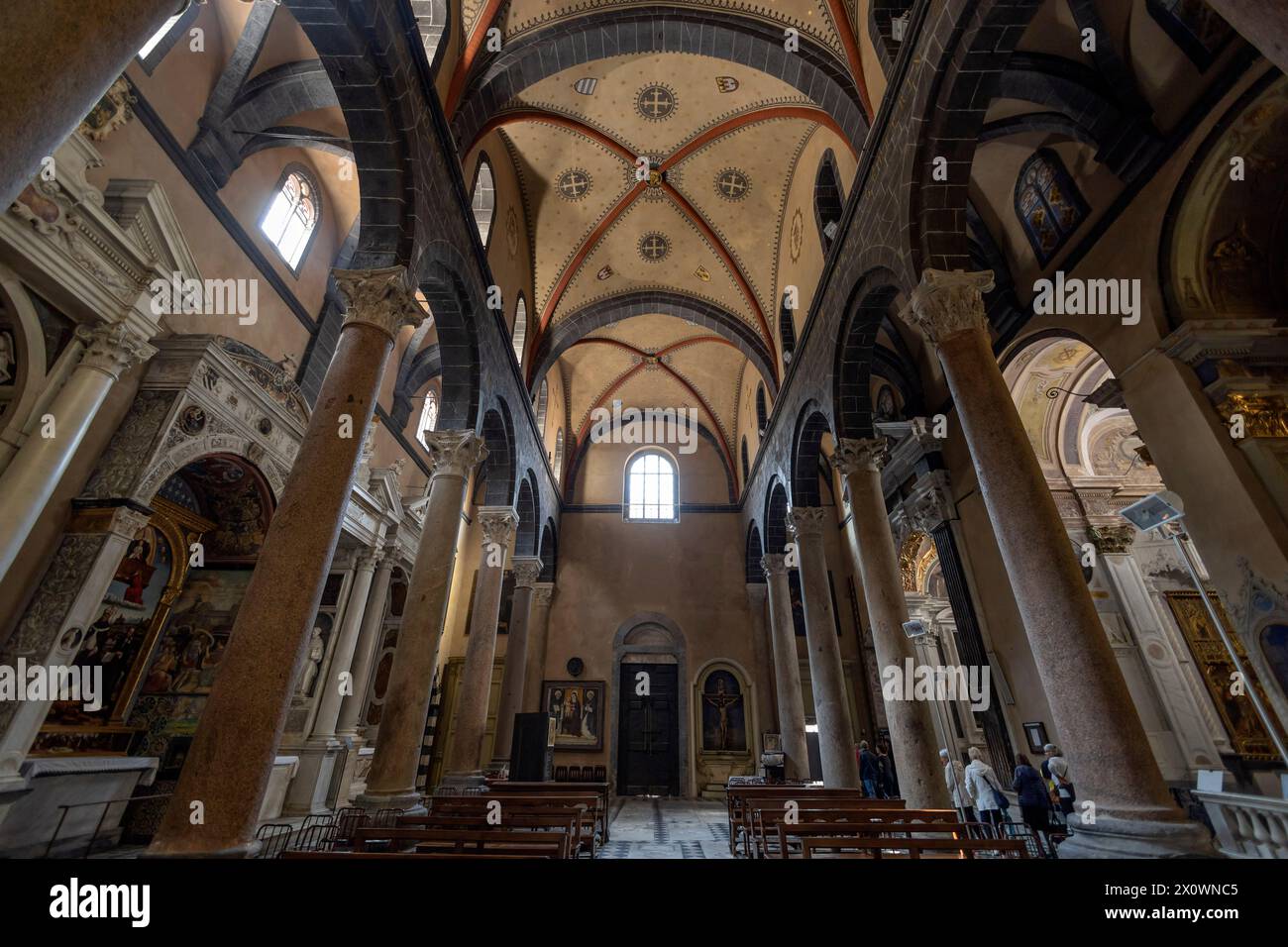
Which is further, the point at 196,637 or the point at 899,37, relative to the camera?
the point at 196,637

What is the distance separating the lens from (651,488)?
18812mm

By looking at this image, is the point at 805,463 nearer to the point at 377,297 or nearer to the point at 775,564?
the point at 775,564

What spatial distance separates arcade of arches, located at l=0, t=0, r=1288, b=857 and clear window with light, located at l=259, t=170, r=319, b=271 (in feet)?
0.31

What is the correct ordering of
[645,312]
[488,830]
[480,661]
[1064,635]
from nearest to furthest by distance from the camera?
[1064,635]
[488,830]
[480,661]
[645,312]

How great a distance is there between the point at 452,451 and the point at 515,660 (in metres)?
6.75

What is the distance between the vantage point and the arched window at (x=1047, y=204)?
7.00 m

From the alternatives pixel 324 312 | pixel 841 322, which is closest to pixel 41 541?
pixel 324 312

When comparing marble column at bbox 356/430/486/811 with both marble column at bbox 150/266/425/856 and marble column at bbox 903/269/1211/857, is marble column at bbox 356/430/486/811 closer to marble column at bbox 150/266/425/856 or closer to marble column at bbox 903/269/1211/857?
marble column at bbox 150/266/425/856

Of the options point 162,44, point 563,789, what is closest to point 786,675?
point 563,789

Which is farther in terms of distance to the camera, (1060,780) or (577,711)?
(577,711)

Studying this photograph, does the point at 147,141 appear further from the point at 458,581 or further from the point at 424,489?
the point at 458,581

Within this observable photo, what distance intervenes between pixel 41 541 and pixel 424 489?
7.09 meters
